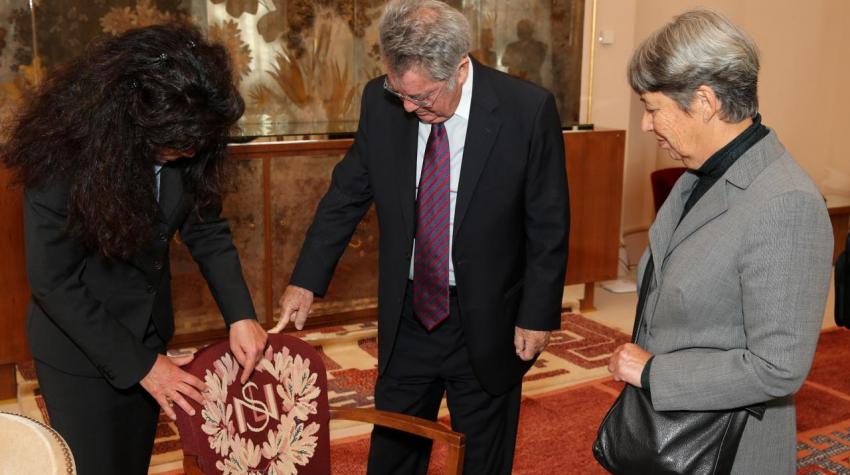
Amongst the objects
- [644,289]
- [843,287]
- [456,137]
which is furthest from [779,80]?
[644,289]

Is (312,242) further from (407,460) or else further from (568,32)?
(568,32)

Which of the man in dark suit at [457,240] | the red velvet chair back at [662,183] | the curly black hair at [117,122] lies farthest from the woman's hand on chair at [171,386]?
the red velvet chair back at [662,183]

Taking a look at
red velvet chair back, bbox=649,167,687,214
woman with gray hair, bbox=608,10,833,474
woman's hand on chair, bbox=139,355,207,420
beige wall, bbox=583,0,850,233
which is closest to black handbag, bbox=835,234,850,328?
woman with gray hair, bbox=608,10,833,474

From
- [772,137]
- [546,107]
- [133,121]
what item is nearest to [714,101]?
[772,137]

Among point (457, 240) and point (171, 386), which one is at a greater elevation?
point (457, 240)

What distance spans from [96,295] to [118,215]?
0.94 feet

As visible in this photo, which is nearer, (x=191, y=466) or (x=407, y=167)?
(x=191, y=466)

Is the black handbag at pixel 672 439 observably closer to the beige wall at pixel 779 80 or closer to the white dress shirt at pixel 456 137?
the white dress shirt at pixel 456 137

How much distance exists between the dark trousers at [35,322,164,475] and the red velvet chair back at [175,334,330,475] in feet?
0.67

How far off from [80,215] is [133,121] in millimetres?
234

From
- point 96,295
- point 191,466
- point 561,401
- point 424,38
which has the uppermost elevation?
point 424,38

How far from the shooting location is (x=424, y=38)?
7.50 feet

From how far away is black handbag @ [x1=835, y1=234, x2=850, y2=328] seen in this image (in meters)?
3.61

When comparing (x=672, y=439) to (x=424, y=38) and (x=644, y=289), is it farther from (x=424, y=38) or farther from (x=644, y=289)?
(x=424, y=38)
